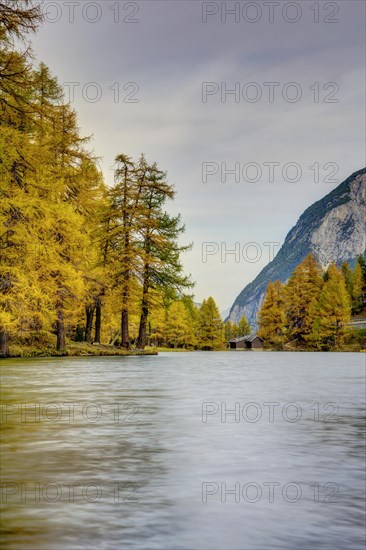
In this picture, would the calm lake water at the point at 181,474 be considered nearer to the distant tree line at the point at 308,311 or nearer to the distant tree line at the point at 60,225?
the distant tree line at the point at 60,225

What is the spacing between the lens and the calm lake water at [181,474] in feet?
14.5

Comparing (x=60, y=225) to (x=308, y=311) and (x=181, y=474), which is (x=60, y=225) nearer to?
(x=181, y=474)

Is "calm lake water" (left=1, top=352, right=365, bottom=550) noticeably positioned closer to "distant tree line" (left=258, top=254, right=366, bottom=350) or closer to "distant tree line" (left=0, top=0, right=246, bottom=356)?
"distant tree line" (left=0, top=0, right=246, bottom=356)

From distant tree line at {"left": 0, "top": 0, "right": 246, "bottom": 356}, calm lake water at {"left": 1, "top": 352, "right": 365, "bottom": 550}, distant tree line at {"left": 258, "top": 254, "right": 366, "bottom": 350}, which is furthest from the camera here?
distant tree line at {"left": 258, "top": 254, "right": 366, "bottom": 350}

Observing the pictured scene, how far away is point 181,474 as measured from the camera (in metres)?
6.48

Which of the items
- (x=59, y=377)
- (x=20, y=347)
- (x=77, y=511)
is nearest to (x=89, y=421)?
(x=77, y=511)

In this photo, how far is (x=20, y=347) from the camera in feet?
106

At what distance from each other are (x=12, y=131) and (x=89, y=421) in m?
15.0

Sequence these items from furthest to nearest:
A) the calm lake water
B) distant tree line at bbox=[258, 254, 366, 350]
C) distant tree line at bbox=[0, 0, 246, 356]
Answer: distant tree line at bbox=[258, 254, 366, 350] → distant tree line at bbox=[0, 0, 246, 356] → the calm lake water

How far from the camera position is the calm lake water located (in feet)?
14.5

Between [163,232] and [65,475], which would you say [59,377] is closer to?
[65,475]

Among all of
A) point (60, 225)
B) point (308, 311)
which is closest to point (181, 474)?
point (60, 225)

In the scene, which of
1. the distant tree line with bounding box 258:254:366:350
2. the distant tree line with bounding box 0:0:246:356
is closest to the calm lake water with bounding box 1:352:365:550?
the distant tree line with bounding box 0:0:246:356

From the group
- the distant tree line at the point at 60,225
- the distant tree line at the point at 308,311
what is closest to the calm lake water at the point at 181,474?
the distant tree line at the point at 60,225
